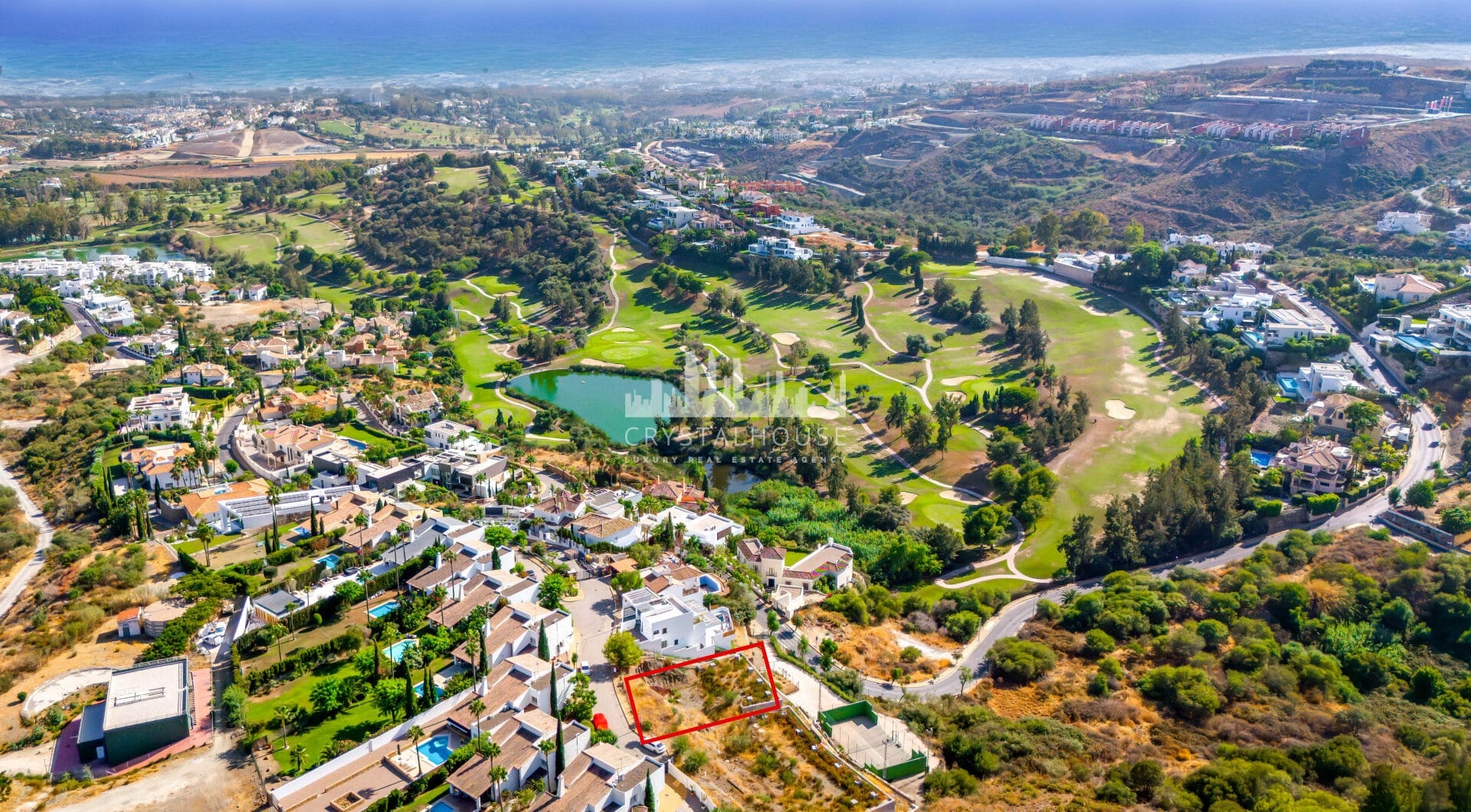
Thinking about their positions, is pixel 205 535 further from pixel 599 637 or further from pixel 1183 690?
pixel 1183 690

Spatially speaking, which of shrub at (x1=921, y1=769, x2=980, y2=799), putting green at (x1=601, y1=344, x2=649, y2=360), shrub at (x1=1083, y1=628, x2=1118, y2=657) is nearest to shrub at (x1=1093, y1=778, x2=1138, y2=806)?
shrub at (x1=921, y1=769, x2=980, y2=799)

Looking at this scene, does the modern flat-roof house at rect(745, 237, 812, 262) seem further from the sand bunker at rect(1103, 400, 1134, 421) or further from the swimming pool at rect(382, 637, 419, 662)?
the swimming pool at rect(382, 637, 419, 662)

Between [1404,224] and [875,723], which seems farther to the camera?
[1404,224]

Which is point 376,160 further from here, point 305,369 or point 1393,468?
point 1393,468

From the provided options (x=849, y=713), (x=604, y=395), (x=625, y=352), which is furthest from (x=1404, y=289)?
(x=849, y=713)

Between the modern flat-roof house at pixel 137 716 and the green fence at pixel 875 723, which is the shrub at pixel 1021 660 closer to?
the green fence at pixel 875 723

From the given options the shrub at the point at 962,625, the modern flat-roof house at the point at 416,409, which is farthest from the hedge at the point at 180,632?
the shrub at the point at 962,625

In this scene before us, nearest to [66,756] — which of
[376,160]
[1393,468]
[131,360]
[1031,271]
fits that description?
[131,360]
